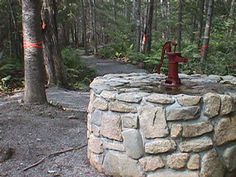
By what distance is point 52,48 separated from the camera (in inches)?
372

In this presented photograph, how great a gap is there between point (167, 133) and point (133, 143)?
0.39 meters

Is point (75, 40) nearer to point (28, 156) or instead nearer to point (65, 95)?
point (65, 95)

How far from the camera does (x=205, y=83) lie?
4.82 metres


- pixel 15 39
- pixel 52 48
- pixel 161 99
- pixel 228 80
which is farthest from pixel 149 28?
pixel 161 99

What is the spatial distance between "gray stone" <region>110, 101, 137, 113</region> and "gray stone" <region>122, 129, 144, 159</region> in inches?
8.6

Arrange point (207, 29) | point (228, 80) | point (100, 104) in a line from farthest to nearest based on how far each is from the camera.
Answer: point (207, 29), point (228, 80), point (100, 104)

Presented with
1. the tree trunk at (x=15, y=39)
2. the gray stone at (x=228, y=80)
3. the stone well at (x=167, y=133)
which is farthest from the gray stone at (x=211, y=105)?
the tree trunk at (x=15, y=39)

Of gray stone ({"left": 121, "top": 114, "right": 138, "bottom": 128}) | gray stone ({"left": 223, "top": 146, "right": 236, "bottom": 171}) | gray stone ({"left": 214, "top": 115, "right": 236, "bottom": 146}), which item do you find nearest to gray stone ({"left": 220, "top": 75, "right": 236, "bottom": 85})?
gray stone ({"left": 214, "top": 115, "right": 236, "bottom": 146})

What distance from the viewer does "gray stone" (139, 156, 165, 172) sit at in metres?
3.73

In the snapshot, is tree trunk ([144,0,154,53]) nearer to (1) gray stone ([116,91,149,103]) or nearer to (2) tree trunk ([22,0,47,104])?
(2) tree trunk ([22,0,47,104])

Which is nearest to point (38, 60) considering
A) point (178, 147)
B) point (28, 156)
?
point (28, 156)

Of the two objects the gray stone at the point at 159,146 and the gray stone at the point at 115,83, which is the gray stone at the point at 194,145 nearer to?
the gray stone at the point at 159,146

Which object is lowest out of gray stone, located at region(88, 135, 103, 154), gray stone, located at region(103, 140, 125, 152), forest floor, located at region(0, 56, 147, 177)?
forest floor, located at region(0, 56, 147, 177)

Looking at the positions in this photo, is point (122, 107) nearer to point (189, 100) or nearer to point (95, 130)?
point (95, 130)
